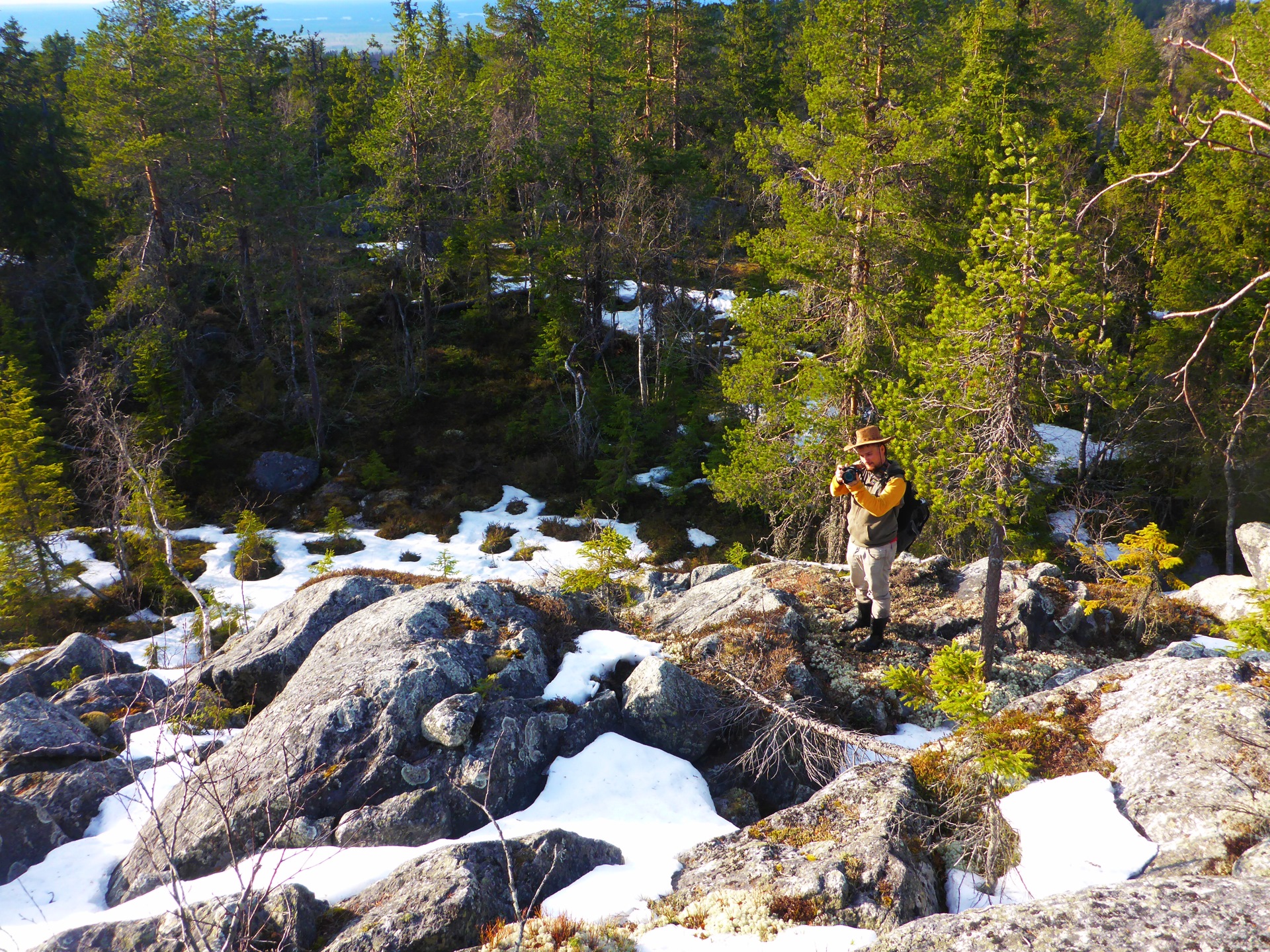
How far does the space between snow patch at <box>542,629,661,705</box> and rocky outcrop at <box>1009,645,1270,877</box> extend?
4.12 m

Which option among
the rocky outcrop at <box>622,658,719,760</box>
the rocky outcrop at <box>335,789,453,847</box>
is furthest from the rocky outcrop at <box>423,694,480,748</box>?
the rocky outcrop at <box>622,658,719,760</box>

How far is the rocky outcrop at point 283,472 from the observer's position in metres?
23.9

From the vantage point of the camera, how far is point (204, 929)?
4367mm

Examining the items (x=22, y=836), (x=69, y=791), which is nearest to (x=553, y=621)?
(x=69, y=791)

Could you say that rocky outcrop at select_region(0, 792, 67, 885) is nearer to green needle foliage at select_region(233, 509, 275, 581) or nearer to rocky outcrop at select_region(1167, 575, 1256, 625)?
green needle foliage at select_region(233, 509, 275, 581)

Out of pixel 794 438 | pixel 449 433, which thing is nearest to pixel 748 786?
pixel 794 438

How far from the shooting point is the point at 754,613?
8.38 metres

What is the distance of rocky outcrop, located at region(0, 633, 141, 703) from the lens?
34.3ft

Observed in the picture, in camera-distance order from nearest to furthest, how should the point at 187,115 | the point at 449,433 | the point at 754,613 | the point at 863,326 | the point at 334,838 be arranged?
the point at 334,838, the point at 754,613, the point at 863,326, the point at 187,115, the point at 449,433

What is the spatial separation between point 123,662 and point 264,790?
8.79 m

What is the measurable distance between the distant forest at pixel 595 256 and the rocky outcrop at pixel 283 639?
7.36 meters

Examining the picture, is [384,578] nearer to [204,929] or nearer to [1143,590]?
[204,929]

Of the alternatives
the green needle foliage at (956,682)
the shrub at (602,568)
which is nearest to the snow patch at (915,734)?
the green needle foliage at (956,682)

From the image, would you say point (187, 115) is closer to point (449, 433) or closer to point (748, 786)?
point (449, 433)
